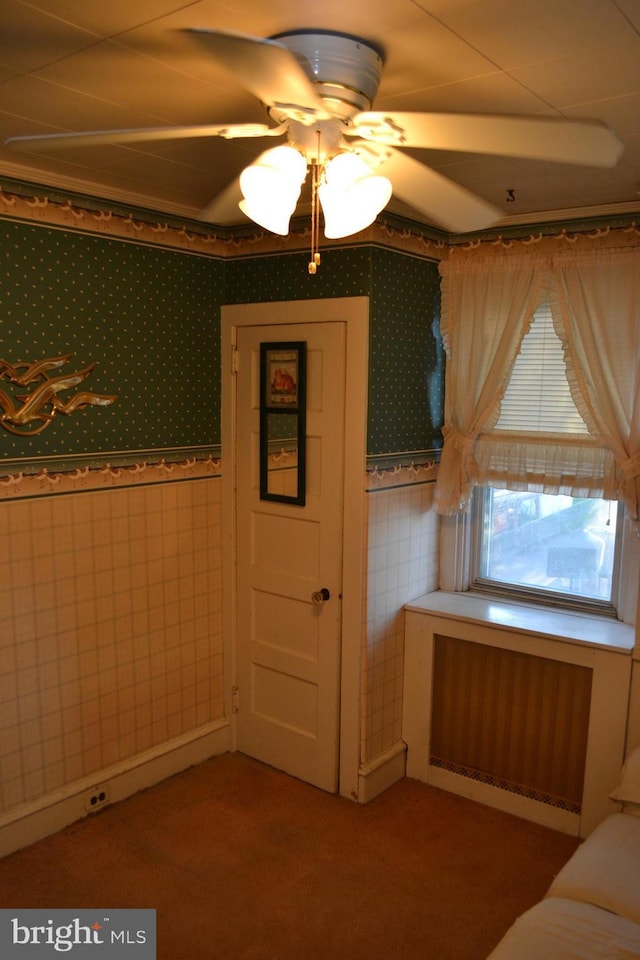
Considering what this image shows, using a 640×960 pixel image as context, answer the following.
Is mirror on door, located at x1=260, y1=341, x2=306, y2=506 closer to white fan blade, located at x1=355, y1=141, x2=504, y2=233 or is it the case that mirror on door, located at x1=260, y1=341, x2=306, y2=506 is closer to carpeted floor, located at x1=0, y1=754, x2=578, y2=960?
white fan blade, located at x1=355, y1=141, x2=504, y2=233

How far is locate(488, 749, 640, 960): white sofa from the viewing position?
1.79 meters

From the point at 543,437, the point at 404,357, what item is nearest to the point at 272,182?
the point at 404,357

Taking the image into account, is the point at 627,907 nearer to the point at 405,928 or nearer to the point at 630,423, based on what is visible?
the point at 405,928

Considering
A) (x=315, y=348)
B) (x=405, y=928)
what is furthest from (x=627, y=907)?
(x=315, y=348)

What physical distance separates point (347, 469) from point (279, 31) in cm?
179

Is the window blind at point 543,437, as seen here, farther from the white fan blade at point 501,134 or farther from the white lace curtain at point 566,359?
the white fan blade at point 501,134

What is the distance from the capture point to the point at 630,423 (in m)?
2.90

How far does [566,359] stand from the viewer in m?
3.05

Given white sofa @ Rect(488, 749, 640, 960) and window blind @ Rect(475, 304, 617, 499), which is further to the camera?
window blind @ Rect(475, 304, 617, 499)

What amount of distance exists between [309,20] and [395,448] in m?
1.92

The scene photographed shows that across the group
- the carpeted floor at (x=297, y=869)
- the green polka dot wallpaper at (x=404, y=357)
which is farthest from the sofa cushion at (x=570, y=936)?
the green polka dot wallpaper at (x=404, y=357)

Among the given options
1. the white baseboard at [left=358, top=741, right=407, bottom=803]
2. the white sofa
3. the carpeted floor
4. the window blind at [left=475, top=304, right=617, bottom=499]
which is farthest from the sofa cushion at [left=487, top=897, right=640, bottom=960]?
the window blind at [left=475, top=304, right=617, bottom=499]

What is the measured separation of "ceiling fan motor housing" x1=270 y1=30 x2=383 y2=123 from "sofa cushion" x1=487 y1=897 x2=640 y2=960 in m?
1.99

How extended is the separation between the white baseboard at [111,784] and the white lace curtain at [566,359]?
5.23 ft
